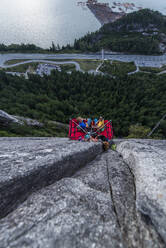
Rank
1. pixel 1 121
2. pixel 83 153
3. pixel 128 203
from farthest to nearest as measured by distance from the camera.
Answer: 1. pixel 1 121
2. pixel 83 153
3. pixel 128 203

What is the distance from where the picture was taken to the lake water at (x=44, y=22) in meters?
73.3

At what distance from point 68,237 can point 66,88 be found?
31097 millimetres

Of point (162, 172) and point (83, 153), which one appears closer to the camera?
point (162, 172)

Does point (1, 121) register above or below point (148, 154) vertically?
below

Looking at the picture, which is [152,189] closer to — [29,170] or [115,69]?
[29,170]

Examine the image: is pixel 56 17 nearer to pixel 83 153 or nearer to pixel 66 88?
pixel 66 88

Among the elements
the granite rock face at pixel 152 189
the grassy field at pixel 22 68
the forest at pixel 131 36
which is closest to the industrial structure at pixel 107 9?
the forest at pixel 131 36

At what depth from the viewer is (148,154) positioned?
3881 millimetres

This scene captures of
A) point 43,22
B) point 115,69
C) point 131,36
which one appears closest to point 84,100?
point 115,69

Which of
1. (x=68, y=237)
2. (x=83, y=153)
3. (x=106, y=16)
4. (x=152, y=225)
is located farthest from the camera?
(x=106, y=16)

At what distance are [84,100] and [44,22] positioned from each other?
8738cm

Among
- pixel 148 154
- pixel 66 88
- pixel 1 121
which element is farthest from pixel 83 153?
pixel 66 88

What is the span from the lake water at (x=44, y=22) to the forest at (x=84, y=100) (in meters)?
53.4

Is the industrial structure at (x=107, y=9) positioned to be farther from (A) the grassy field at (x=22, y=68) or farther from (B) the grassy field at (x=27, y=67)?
(A) the grassy field at (x=22, y=68)
